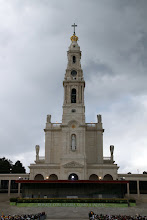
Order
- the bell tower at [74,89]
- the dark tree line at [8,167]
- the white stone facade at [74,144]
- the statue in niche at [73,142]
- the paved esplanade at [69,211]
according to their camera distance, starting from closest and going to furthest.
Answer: the paved esplanade at [69,211] → the white stone facade at [74,144] → the statue in niche at [73,142] → the bell tower at [74,89] → the dark tree line at [8,167]

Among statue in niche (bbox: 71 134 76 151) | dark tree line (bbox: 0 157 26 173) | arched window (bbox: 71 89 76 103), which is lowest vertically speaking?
dark tree line (bbox: 0 157 26 173)

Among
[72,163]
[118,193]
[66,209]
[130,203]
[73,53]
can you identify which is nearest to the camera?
[66,209]

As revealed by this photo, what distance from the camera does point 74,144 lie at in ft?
203

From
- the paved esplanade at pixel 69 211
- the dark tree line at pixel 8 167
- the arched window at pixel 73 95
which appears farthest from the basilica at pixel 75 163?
the dark tree line at pixel 8 167

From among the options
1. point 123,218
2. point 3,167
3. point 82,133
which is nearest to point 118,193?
point 82,133

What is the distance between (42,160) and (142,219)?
36763 mm

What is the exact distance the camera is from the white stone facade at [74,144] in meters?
59.5

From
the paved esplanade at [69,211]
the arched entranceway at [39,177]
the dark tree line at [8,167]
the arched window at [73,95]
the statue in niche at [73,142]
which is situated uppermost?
the arched window at [73,95]

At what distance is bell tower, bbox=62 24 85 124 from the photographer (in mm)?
64113

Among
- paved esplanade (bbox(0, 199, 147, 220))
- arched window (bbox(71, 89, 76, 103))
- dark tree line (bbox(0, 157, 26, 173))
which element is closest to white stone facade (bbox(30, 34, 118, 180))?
arched window (bbox(71, 89, 76, 103))

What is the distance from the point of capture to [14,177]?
64875mm

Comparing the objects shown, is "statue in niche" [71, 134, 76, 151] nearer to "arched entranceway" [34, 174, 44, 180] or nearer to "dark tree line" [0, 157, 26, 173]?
"arched entranceway" [34, 174, 44, 180]

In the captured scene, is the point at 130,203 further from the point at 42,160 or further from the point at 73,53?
the point at 73,53

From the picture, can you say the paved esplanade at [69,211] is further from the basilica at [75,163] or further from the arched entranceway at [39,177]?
the arched entranceway at [39,177]
